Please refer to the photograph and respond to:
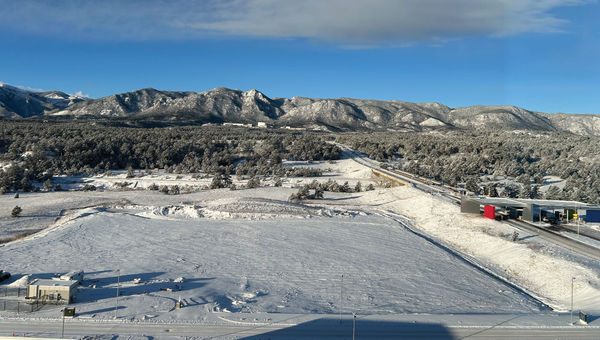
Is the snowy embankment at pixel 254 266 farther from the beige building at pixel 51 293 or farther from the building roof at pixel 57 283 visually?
the building roof at pixel 57 283

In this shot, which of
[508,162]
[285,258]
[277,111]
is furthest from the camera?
[277,111]

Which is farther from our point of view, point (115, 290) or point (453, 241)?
point (453, 241)

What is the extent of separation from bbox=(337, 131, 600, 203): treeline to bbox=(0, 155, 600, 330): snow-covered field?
43.3ft

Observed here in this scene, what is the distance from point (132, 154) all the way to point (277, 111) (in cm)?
12726

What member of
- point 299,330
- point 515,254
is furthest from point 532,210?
point 299,330

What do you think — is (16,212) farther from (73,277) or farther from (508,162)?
(508,162)

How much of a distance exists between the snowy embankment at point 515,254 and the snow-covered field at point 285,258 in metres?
0.07

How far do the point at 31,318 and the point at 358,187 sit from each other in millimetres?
36122

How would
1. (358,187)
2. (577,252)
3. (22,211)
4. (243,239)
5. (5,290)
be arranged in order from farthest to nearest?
1. (358,187)
2. (22,211)
3. (243,239)
4. (577,252)
5. (5,290)

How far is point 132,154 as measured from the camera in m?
60.2

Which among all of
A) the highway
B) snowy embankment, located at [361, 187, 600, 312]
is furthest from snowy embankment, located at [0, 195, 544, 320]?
the highway

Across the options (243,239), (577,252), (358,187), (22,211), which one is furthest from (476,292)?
(22,211)

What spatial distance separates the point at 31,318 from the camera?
577 inches

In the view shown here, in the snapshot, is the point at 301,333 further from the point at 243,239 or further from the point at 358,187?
the point at 358,187
